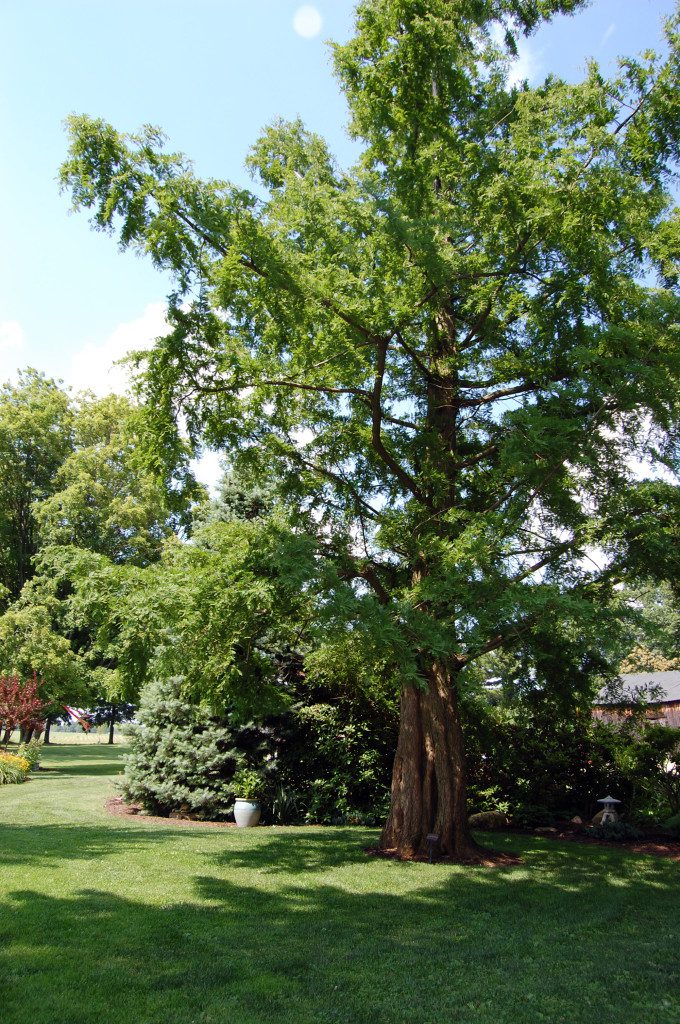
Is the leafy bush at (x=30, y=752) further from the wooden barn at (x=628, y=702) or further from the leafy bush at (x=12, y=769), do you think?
the wooden barn at (x=628, y=702)

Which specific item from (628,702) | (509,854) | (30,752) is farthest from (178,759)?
→ (30,752)

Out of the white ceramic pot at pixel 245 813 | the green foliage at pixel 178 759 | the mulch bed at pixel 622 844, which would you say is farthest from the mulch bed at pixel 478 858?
the green foliage at pixel 178 759

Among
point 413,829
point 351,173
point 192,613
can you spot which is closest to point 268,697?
point 192,613

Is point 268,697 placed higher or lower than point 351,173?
lower

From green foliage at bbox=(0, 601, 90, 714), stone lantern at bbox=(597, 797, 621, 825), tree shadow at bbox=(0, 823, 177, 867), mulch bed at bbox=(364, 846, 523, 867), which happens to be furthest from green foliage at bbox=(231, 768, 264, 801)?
green foliage at bbox=(0, 601, 90, 714)

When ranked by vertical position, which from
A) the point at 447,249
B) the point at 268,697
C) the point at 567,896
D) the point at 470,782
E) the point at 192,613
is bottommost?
the point at 567,896

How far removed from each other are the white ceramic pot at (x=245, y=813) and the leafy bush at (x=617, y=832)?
5.75m

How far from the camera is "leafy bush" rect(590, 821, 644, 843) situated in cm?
1162

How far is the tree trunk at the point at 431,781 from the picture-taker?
9.45m

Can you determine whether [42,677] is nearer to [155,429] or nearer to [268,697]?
[268,697]

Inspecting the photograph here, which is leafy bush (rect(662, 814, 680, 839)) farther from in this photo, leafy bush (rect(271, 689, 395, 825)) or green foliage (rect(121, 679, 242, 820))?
green foliage (rect(121, 679, 242, 820))

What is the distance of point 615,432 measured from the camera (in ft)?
25.1

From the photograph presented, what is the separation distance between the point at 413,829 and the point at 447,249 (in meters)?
7.34

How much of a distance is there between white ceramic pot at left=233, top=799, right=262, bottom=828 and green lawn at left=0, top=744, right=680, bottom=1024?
7.49ft
